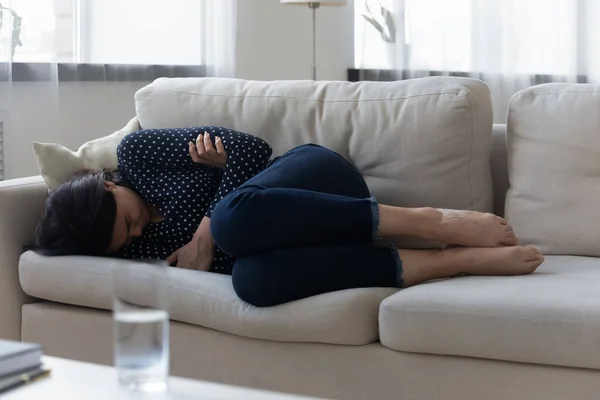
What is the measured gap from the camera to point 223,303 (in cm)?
206

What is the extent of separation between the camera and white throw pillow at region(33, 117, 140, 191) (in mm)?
2453

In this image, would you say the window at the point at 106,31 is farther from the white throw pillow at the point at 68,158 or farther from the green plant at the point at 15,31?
the white throw pillow at the point at 68,158

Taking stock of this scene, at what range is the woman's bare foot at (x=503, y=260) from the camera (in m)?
2.08

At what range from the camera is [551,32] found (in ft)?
14.6

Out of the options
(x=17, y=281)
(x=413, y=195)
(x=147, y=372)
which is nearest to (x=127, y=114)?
(x=17, y=281)

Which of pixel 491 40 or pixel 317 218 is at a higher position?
pixel 491 40

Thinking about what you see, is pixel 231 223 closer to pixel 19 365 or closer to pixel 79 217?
pixel 79 217

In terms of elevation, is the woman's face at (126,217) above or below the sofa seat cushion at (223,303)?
above

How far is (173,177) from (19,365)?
3.70 feet

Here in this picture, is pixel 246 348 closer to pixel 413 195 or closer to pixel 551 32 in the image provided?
pixel 413 195

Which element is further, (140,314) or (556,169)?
(556,169)

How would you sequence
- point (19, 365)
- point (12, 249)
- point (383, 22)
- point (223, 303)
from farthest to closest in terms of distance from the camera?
point (383, 22)
point (12, 249)
point (223, 303)
point (19, 365)

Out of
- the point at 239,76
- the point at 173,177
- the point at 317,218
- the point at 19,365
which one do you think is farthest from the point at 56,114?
the point at 19,365

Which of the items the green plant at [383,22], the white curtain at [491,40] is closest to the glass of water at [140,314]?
the white curtain at [491,40]
